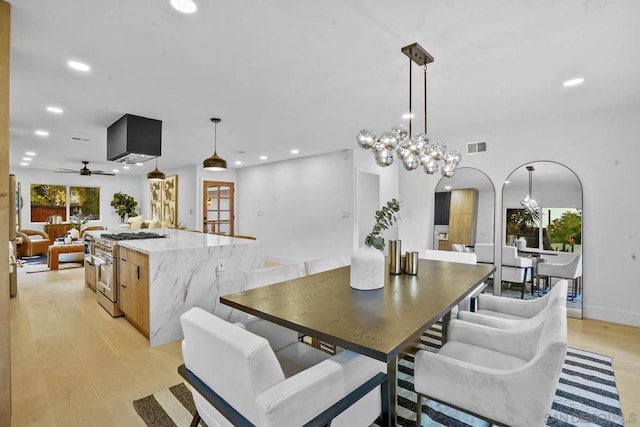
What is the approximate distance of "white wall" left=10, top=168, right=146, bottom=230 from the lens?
908cm

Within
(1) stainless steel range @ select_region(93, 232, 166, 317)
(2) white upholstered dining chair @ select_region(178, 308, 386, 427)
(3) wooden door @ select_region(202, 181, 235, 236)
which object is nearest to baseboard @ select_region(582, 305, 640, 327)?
(2) white upholstered dining chair @ select_region(178, 308, 386, 427)

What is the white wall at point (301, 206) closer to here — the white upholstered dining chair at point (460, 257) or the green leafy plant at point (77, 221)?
the white upholstered dining chair at point (460, 257)

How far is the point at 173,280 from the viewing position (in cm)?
305

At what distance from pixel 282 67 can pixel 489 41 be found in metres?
1.56

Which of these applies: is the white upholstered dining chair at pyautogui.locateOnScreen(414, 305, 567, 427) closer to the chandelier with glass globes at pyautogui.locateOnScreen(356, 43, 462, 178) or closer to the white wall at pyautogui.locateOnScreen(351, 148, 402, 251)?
the chandelier with glass globes at pyautogui.locateOnScreen(356, 43, 462, 178)

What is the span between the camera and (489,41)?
220 cm

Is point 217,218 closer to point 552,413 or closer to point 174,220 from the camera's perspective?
point 174,220

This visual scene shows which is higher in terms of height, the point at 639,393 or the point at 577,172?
the point at 577,172

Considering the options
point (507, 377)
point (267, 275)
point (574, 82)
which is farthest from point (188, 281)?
point (574, 82)

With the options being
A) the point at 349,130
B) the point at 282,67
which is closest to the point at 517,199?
the point at 349,130

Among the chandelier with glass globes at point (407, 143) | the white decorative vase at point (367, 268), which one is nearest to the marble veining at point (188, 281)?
the white decorative vase at point (367, 268)

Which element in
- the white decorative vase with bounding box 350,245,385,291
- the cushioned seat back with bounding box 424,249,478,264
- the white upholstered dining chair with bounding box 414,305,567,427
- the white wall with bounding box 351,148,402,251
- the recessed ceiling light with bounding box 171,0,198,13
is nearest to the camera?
the white upholstered dining chair with bounding box 414,305,567,427

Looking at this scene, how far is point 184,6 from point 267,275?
1797 mm

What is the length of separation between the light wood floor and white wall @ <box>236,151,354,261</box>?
370 cm
